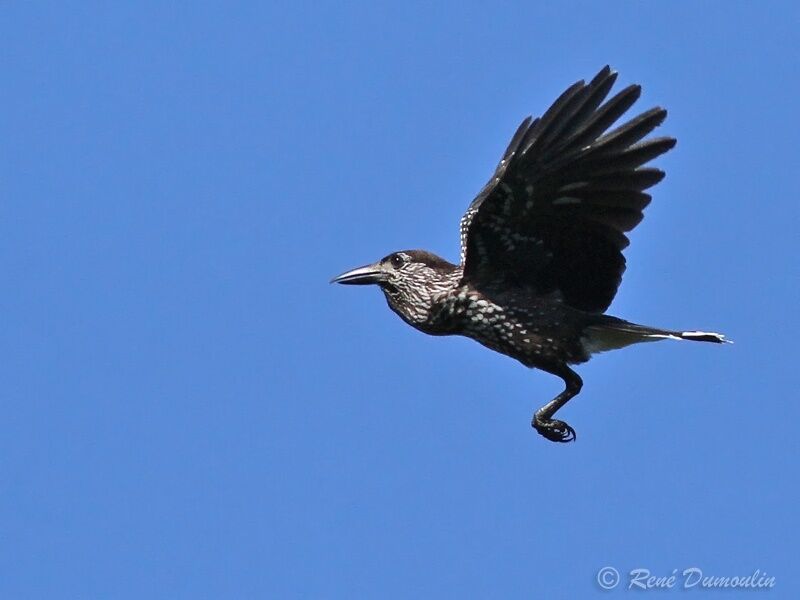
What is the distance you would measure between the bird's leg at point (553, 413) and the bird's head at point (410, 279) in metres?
1.21

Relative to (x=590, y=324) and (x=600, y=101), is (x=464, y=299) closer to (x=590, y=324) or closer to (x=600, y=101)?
(x=590, y=324)

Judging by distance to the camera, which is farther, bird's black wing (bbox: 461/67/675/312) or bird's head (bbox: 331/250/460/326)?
bird's head (bbox: 331/250/460/326)

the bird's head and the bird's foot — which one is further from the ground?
the bird's head

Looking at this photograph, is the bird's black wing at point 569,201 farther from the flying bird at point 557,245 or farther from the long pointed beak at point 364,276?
the long pointed beak at point 364,276

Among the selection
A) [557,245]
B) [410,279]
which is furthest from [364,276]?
[557,245]

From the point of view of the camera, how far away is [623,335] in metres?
15.4

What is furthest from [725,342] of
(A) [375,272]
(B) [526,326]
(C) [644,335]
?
(A) [375,272]

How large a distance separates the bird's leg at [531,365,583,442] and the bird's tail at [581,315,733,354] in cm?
32

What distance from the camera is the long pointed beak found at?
653 inches

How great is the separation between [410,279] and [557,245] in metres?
1.44

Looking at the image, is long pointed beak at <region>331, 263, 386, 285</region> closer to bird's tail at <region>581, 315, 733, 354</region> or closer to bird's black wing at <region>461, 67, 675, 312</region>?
bird's black wing at <region>461, 67, 675, 312</region>

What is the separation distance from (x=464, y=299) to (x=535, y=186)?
123 centimetres

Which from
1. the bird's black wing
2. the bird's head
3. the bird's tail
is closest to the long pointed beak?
the bird's head

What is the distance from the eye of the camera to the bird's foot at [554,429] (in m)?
16.0
